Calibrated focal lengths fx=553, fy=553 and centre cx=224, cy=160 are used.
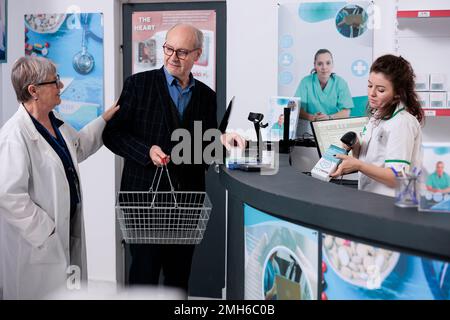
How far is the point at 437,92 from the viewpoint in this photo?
141 inches

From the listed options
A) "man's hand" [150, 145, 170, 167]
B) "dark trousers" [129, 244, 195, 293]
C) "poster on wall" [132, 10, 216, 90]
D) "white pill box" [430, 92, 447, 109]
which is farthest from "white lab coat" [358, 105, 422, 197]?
"poster on wall" [132, 10, 216, 90]

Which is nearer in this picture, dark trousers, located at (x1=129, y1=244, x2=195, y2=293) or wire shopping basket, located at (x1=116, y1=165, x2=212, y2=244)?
wire shopping basket, located at (x1=116, y1=165, x2=212, y2=244)

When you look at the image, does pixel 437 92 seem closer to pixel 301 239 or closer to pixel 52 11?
pixel 301 239

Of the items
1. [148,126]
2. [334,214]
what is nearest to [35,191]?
[148,126]

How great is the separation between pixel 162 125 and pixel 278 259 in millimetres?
1200

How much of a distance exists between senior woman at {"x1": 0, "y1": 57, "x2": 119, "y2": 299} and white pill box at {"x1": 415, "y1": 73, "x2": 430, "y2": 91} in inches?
88.2

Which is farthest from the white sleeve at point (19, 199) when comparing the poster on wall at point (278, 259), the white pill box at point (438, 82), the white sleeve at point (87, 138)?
the white pill box at point (438, 82)

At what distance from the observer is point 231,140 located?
8.80 feet

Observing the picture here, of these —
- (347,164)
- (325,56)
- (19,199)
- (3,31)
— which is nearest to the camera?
(347,164)

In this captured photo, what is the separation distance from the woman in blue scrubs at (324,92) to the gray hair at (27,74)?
184cm

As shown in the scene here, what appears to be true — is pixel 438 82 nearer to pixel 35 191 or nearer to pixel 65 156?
pixel 65 156

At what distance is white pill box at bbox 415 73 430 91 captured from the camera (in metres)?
3.60

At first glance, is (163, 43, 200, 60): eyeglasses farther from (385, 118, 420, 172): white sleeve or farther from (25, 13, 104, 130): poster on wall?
(25, 13, 104, 130): poster on wall

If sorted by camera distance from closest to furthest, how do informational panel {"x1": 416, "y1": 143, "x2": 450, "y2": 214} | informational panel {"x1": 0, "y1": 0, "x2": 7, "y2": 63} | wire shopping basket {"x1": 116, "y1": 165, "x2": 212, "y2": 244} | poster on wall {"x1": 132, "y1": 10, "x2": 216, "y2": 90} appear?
1. informational panel {"x1": 416, "y1": 143, "x2": 450, "y2": 214}
2. wire shopping basket {"x1": 116, "y1": 165, "x2": 212, "y2": 244}
3. informational panel {"x1": 0, "y1": 0, "x2": 7, "y2": 63}
4. poster on wall {"x1": 132, "y1": 10, "x2": 216, "y2": 90}
